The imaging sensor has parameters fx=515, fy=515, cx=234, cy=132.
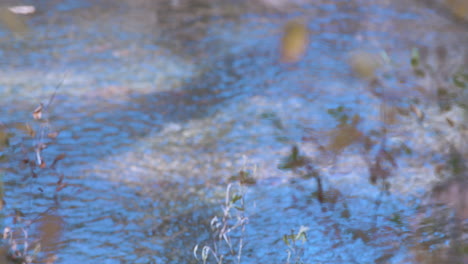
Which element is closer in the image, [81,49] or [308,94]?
[308,94]

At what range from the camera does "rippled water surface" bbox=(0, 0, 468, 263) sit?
192 cm

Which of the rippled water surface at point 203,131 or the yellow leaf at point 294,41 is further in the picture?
the yellow leaf at point 294,41

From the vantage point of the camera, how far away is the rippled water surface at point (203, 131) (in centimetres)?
192

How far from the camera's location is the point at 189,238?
1.96m

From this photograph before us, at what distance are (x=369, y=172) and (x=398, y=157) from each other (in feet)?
0.78

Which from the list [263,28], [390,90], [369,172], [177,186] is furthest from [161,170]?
[263,28]

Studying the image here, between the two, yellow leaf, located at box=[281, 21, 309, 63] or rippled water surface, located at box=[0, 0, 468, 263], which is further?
yellow leaf, located at box=[281, 21, 309, 63]

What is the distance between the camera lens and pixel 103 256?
1832 mm

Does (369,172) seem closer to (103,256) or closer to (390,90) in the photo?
(390,90)

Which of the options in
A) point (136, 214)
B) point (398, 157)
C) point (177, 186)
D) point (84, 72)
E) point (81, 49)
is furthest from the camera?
point (81, 49)

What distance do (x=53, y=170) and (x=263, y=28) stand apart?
7.95 feet

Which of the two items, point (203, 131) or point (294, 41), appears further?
point (294, 41)

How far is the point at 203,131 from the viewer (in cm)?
279

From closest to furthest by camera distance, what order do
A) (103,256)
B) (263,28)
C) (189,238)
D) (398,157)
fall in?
(103,256), (189,238), (398,157), (263,28)
